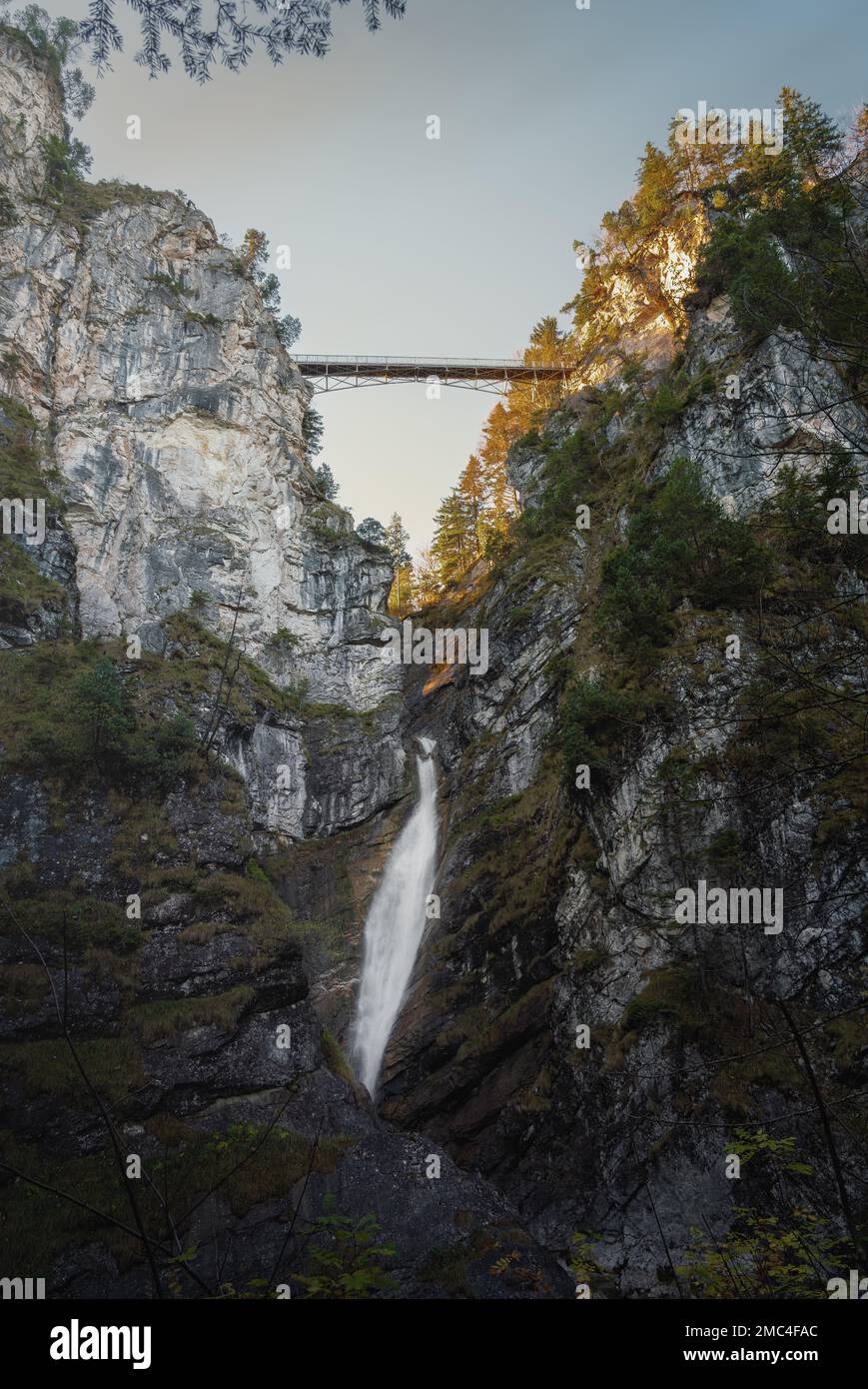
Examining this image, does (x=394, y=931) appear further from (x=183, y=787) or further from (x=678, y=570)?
(x=678, y=570)

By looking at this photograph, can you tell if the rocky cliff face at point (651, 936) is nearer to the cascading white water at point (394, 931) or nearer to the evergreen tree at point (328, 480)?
the cascading white water at point (394, 931)

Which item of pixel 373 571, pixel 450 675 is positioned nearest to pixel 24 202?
pixel 373 571

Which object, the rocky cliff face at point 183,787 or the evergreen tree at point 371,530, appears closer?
the rocky cliff face at point 183,787

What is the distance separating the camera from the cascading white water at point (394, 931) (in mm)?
21844

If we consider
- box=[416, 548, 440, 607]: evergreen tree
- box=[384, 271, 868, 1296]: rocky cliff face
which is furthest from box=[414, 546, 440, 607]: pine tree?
box=[384, 271, 868, 1296]: rocky cliff face

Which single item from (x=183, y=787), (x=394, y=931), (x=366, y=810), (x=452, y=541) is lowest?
(x=394, y=931)

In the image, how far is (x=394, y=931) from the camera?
25.5 meters

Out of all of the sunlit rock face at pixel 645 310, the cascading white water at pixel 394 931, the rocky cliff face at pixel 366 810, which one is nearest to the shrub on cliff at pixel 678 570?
the rocky cliff face at pixel 366 810

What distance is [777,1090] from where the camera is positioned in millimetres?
12820

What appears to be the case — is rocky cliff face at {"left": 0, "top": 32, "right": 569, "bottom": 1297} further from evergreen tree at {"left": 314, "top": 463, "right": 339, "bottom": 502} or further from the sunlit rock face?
the sunlit rock face

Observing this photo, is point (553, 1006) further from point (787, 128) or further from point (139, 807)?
point (787, 128)

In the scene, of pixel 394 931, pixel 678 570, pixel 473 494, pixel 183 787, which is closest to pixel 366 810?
pixel 394 931
